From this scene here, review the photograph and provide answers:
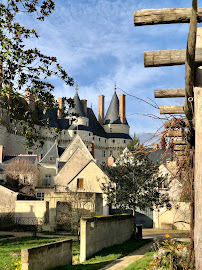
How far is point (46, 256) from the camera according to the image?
955cm

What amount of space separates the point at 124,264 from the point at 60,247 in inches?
88.9

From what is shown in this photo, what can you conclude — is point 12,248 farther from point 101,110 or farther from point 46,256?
point 101,110

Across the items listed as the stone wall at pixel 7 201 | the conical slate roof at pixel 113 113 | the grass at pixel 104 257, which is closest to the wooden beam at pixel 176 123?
the grass at pixel 104 257

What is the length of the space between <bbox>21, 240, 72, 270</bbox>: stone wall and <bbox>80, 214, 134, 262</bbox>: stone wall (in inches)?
41.2

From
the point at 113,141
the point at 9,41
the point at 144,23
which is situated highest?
the point at 113,141

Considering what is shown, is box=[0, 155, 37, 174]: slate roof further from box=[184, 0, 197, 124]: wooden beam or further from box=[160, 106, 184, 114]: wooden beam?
box=[184, 0, 197, 124]: wooden beam

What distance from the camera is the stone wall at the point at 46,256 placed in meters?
8.48

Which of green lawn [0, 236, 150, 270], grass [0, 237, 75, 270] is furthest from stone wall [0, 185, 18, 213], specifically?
green lawn [0, 236, 150, 270]

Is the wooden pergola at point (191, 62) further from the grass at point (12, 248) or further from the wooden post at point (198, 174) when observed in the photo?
the grass at point (12, 248)

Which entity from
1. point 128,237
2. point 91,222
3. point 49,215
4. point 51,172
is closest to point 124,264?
point 91,222

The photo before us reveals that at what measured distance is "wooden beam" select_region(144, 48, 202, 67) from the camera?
367 cm

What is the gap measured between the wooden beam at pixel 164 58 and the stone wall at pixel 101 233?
9.35 m

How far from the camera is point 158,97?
15.0 ft

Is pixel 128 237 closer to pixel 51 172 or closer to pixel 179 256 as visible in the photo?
pixel 179 256
